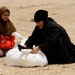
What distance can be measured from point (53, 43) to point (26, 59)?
592 millimetres

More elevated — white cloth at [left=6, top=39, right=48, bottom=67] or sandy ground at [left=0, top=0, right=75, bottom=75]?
white cloth at [left=6, top=39, right=48, bottom=67]

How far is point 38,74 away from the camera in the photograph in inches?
235

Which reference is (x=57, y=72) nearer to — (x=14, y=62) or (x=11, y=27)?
(x=14, y=62)

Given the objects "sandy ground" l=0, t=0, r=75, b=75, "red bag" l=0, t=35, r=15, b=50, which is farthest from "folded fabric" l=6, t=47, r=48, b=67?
"red bag" l=0, t=35, r=15, b=50

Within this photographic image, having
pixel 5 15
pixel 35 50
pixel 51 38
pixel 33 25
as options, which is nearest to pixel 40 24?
pixel 51 38

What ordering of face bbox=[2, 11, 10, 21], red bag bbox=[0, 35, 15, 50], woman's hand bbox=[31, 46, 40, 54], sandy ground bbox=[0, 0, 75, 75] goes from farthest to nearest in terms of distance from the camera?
red bag bbox=[0, 35, 15, 50] → face bbox=[2, 11, 10, 21] → woman's hand bbox=[31, 46, 40, 54] → sandy ground bbox=[0, 0, 75, 75]

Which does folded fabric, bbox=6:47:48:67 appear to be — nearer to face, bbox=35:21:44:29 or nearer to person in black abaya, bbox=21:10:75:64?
person in black abaya, bbox=21:10:75:64

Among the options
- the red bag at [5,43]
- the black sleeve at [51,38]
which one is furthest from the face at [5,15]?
the black sleeve at [51,38]

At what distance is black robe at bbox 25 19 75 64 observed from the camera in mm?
6559

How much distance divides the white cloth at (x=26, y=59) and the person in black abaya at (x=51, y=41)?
93 mm

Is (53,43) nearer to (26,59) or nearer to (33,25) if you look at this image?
(26,59)

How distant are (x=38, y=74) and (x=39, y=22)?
1113mm

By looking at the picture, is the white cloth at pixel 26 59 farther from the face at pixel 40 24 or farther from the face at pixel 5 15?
the face at pixel 5 15

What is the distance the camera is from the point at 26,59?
6.47 metres
